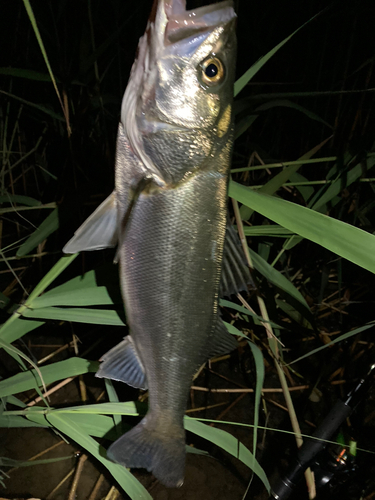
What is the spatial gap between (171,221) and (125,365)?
55 centimetres

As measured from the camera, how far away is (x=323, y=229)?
0.94 meters

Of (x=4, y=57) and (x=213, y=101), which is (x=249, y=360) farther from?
(x=4, y=57)

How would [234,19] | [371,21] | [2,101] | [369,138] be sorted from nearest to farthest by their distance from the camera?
[234,19] → [369,138] → [371,21] → [2,101]

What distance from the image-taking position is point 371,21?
1.99m

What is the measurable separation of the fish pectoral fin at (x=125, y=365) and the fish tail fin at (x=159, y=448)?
143mm

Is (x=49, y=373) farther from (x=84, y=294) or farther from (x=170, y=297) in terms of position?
(x=170, y=297)

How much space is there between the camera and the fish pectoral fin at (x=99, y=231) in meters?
1.04

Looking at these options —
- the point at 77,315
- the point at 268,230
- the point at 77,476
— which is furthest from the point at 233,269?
the point at 77,476

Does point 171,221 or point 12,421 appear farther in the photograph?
point 12,421

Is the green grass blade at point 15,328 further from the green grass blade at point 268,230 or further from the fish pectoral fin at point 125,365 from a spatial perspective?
the green grass blade at point 268,230

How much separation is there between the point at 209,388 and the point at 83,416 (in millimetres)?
1047

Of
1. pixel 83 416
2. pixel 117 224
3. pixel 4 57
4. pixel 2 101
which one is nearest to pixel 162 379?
pixel 83 416

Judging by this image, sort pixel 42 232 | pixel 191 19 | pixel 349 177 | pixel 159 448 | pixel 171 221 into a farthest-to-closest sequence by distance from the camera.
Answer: pixel 349 177 < pixel 42 232 < pixel 159 448 < pixel 171 221 < pixel 191 19

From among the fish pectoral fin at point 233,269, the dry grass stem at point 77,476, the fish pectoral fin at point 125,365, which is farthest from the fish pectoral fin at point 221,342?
the dry grass stem at point 77,476
